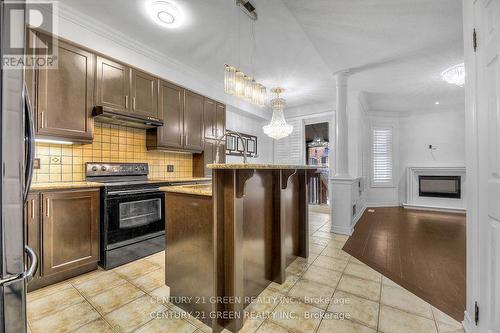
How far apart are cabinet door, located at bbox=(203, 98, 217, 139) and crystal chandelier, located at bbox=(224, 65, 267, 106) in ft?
5.00

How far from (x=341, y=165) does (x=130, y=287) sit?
3.45m

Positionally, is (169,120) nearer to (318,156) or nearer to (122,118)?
(122,118)

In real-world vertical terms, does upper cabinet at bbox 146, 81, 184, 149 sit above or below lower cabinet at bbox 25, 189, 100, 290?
above

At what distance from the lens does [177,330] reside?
55.4 inches

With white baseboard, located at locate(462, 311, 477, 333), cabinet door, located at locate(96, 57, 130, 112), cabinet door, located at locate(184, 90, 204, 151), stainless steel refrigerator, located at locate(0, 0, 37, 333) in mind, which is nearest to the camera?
stainless steel refrigerator, located at locate(0, 0, 37, 333)

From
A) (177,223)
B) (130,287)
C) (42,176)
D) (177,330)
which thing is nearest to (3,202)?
(177,223)

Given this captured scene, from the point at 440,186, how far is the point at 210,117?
638 cm

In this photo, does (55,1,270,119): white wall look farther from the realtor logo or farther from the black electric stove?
the black electric stove

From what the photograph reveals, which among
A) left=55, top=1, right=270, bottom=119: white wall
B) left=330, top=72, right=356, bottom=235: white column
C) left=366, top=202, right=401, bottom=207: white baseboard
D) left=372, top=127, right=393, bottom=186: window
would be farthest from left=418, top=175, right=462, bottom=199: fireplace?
left=55, top=1, right=270, bottom=119: white wall

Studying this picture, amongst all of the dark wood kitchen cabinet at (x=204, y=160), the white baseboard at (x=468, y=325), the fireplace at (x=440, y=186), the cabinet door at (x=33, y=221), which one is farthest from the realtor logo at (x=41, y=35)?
the fireplace at (x=440, y=186)

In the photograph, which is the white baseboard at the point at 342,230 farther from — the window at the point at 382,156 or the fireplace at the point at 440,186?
the fireplace at the point at 440,186

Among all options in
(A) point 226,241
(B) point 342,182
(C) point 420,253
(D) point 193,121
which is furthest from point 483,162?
(D) point 193,121

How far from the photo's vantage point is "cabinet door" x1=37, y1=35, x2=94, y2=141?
2.11 meters

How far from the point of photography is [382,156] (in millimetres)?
6188
